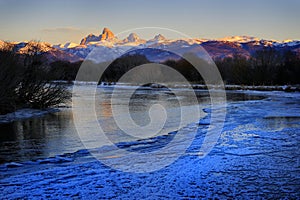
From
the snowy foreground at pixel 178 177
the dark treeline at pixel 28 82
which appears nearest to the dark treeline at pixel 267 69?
the dark treeline at pixel 28 82

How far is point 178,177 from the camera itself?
15.9ft

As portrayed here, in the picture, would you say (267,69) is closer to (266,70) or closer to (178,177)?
(266,70)

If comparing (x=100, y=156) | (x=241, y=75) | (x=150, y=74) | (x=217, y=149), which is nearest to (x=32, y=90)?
(x=100, y=156)

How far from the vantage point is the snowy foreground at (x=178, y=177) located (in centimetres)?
411

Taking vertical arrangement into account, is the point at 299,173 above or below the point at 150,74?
below

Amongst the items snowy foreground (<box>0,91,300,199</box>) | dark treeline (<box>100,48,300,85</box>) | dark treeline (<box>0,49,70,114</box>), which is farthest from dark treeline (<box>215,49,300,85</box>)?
snowy foreground (<box>0,91,300,199</box>)

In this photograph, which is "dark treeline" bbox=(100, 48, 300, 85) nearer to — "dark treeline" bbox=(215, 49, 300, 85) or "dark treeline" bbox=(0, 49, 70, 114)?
"dark treeline" bbox=(215, 49, 300, 85)

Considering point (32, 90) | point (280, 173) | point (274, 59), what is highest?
point (274, 59)

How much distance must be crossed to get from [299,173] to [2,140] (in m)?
7.17

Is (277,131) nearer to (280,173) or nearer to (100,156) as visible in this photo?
(280,173)

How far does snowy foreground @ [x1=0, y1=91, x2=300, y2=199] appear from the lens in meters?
4.11

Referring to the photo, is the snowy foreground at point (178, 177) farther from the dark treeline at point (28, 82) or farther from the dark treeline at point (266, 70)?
the dark treeline at point (266, 70)

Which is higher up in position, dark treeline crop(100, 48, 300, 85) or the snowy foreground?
dark treeline crop(100, 48, 300, 85)

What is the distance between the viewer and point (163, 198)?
3.92m
